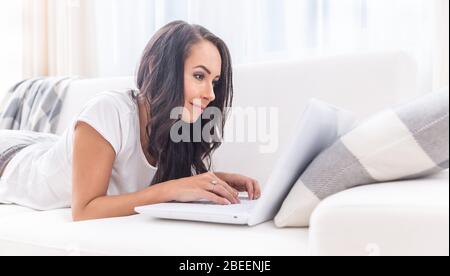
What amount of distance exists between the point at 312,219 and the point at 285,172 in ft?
0.81

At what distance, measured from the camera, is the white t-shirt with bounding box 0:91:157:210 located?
1.23 m

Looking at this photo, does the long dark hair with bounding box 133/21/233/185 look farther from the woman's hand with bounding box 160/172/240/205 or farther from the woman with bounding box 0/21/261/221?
the woman's hand with bounding box 160/172/240/205

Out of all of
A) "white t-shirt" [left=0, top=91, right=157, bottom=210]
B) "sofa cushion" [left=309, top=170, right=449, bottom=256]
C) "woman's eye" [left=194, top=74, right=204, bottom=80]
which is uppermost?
"woman's eye" [left=194, top=74, right=204, bottom=80]

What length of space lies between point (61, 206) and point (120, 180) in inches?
10.9

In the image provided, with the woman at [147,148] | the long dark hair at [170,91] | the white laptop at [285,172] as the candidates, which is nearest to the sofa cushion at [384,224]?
the white laptop at [285,172]

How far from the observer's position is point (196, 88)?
137 centimetres

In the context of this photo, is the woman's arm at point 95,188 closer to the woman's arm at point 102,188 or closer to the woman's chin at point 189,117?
the woman's arm at point 102,188

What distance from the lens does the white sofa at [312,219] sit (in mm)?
642

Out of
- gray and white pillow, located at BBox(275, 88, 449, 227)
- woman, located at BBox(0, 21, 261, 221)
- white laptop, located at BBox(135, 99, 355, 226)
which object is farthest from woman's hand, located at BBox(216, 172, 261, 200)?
gray and white pillow, located at BBox(275, 88, 449, 227)

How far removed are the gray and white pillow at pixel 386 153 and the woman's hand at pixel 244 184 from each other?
Result: 387mm

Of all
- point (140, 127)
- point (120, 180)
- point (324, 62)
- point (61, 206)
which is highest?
point (324, 62)
